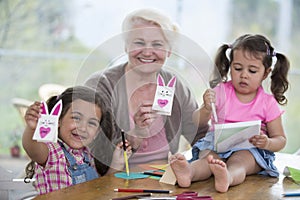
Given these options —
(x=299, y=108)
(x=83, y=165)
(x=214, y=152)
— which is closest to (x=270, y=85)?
(x=214, y=152)

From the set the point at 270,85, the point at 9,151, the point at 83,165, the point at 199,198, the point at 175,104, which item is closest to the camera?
the point at 199,198

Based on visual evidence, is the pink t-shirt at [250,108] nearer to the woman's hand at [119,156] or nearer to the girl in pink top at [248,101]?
the girl in pink top at [248,101]

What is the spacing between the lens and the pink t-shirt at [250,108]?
7.15ft

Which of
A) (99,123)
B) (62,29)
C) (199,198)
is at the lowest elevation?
(199,198)

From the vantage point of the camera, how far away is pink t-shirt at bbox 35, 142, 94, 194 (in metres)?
1.89

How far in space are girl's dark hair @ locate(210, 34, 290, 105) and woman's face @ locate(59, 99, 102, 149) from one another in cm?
45

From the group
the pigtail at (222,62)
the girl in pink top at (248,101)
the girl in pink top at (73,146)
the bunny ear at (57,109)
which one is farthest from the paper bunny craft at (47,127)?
the pigtail at (222,62)

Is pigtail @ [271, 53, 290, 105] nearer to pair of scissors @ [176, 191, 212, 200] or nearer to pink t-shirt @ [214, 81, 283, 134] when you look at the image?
pink t-shirt @ [214, 81, 283, 134]

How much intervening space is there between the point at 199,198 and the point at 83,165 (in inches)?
19.9

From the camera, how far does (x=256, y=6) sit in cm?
547

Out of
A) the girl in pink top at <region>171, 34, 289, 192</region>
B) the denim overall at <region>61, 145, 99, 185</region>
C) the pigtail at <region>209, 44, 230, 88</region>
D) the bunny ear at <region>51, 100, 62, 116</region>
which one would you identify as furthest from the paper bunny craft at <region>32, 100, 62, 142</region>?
the pigtail at <region>209, 44, 230, 88</region>

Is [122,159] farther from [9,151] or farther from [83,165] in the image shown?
[9,151]

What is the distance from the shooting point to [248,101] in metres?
2.22

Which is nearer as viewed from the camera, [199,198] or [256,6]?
[199,198]
